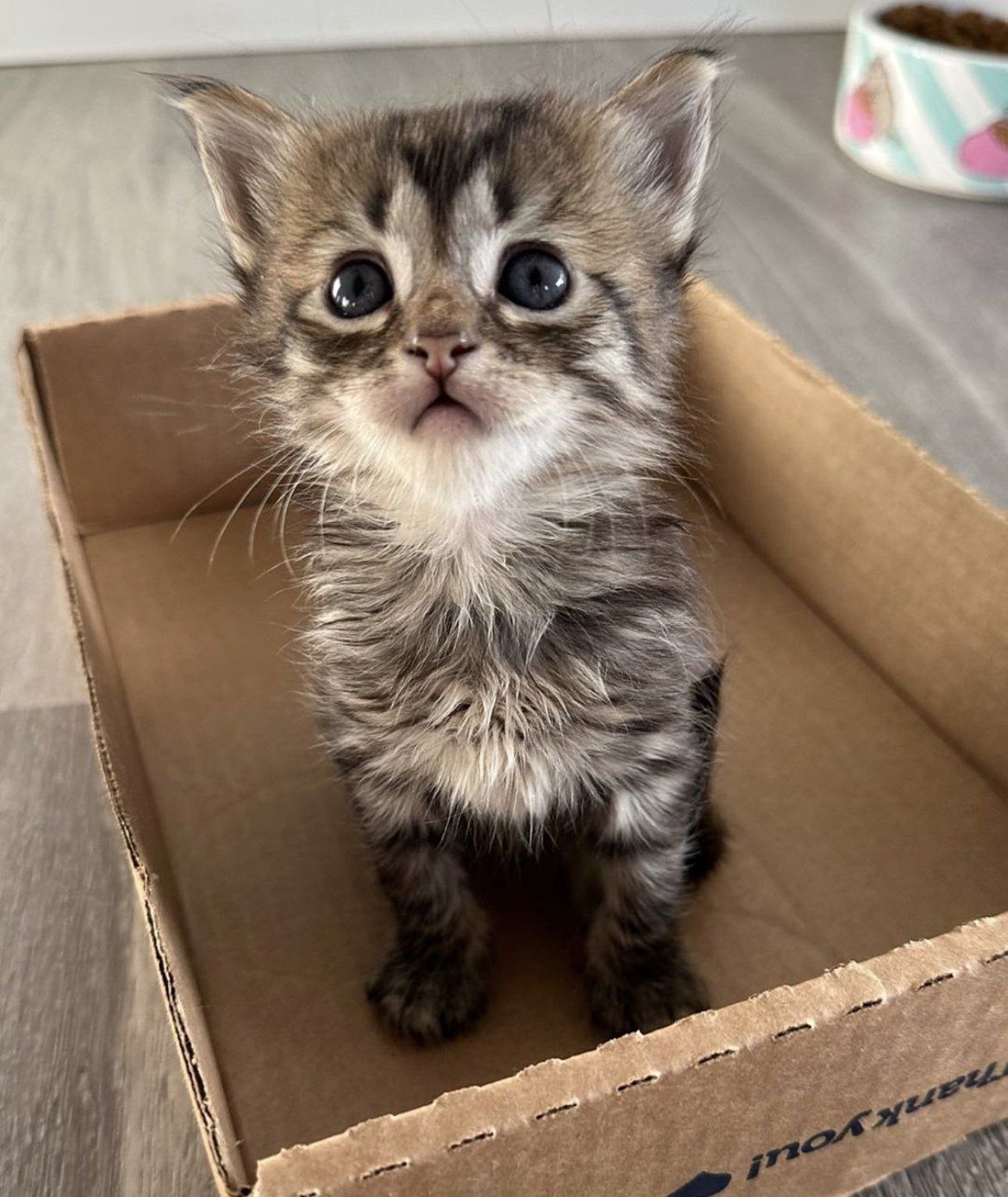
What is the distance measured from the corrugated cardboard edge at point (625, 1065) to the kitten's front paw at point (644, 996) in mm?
345

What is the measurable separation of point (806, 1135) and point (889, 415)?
3.99ft

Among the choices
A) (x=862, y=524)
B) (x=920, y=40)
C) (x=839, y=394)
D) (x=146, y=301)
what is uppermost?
(x=920, y=40)

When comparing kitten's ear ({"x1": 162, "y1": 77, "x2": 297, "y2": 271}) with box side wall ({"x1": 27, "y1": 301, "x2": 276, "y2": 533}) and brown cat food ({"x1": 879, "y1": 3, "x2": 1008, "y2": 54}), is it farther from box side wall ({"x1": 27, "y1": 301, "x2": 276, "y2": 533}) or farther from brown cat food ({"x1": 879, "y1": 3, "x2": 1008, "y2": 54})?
brown cat food ({"x1": 879, "y1": 3, "x2": 1008, "y2": 54})

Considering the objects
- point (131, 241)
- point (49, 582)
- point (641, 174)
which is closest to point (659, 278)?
point (641, 174)

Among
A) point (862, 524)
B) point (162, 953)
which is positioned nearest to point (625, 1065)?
point (162, 953)

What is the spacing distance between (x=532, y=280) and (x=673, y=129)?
8.5 inches

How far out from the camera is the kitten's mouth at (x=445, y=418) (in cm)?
71

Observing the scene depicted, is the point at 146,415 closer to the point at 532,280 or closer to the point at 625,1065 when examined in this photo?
the point at 532,280

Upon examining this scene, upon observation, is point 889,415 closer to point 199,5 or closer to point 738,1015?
point 738,1015

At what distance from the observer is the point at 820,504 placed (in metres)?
1.40

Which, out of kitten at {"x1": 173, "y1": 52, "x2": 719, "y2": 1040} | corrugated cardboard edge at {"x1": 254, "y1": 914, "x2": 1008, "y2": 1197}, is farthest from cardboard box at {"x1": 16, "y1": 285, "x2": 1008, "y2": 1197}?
kitten at {"x1": 173, "y1": 52, "x2": 719, "y2": 1040}

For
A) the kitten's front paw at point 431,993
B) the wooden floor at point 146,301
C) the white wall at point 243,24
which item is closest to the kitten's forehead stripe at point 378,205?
the wooden floor at point 146,301

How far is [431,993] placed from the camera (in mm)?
1002

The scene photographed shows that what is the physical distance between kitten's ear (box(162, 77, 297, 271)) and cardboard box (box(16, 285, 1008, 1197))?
0.35 meters
